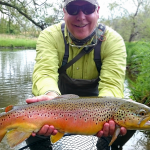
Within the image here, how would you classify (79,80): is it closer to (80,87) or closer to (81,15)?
(80,87)

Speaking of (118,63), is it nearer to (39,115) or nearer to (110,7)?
(39,115)

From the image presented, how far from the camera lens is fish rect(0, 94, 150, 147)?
1484mm

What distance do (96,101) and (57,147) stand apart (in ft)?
2.43

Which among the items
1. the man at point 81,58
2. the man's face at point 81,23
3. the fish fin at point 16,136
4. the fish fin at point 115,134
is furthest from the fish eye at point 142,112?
the man's face at point 81,23

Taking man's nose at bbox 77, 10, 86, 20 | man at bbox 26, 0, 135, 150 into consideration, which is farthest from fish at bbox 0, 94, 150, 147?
man's nose at bbox 77, 10, 86, 20

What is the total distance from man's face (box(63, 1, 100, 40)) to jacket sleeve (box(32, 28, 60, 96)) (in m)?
0.29

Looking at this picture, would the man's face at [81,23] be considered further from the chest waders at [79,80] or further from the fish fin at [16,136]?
the fish fin at [16,136]

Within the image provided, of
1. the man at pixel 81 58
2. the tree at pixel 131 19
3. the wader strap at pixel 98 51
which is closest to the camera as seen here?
the man at pixel 81 58

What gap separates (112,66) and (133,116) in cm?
70

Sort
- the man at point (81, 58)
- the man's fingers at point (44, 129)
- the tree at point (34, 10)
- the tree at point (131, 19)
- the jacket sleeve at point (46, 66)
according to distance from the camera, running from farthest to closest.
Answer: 1. the tree at point (131, 19)
2. the tree at point (34, 10)
3. the man at point (81, 58)
4. the jacket sleeve at point (46, 66)
5. the man's fingers at point (44, 129)

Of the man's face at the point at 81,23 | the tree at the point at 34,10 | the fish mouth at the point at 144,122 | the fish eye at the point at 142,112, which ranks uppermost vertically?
the tree at the point at 34,10

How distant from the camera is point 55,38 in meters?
2.27

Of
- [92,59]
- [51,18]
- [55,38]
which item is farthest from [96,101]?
[51,18]

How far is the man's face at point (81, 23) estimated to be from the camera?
2010 mm
